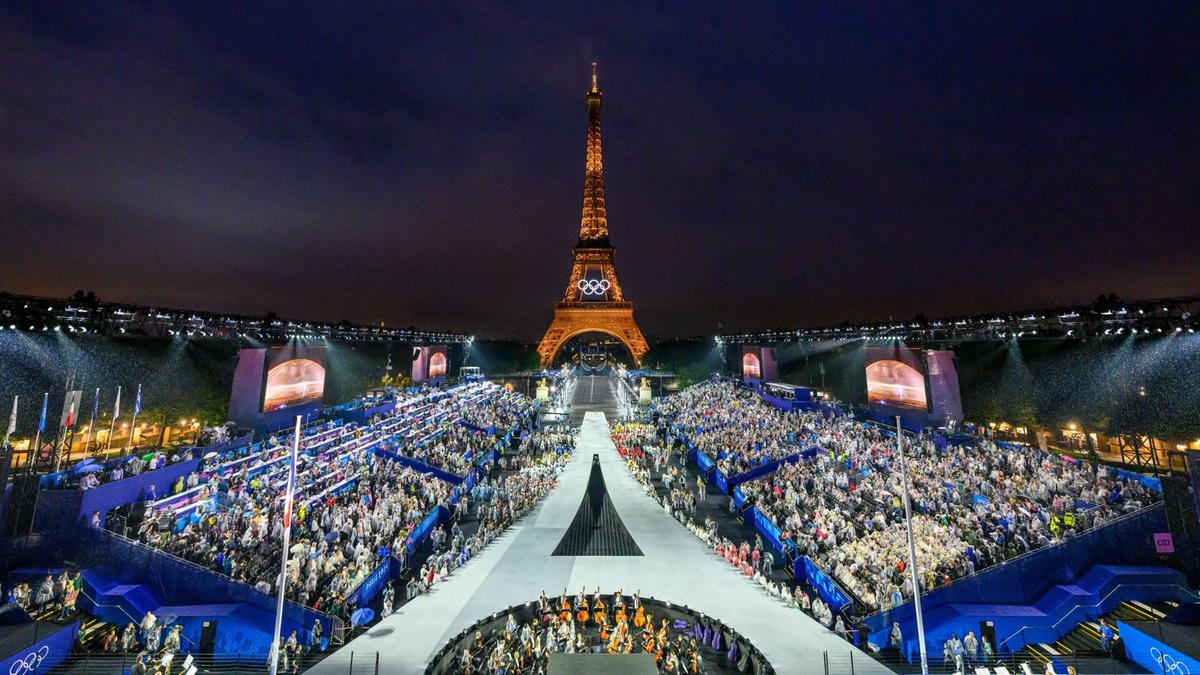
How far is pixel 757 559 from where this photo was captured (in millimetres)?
13672

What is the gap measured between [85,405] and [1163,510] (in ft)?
174

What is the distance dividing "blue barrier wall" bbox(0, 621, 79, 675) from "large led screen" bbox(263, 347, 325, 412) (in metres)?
18.1

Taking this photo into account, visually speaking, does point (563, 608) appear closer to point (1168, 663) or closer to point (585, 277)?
point (1168, 663)

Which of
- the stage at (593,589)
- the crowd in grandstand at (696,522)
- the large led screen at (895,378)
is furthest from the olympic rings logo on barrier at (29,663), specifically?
the large led screen at (895,378)

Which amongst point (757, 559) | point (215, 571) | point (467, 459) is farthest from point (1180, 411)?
point (215, 571)

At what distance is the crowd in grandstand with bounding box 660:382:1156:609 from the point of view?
472 inches

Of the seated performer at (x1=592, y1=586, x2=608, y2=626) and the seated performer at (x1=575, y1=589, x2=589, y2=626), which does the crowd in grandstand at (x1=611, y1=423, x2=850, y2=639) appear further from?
the seated performer at (x1=575, y1=589, x2=589, y2=626)

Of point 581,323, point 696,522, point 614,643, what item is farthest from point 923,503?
point 581,323

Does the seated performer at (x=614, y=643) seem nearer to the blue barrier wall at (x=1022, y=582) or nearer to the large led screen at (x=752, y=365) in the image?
the blue barrier wall at (x=1022, y=582)

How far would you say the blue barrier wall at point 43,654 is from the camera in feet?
27.5

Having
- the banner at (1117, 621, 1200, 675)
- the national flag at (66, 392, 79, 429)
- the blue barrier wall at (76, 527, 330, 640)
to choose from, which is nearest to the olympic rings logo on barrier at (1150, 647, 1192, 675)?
the banner at (1117, 621, 1200, 675)

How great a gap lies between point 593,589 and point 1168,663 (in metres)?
12.7

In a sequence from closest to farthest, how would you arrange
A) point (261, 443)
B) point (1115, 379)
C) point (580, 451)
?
point (261, 443) → point (1115, 379) → point (580, 451)

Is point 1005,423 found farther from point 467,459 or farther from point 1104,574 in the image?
point 467,459
